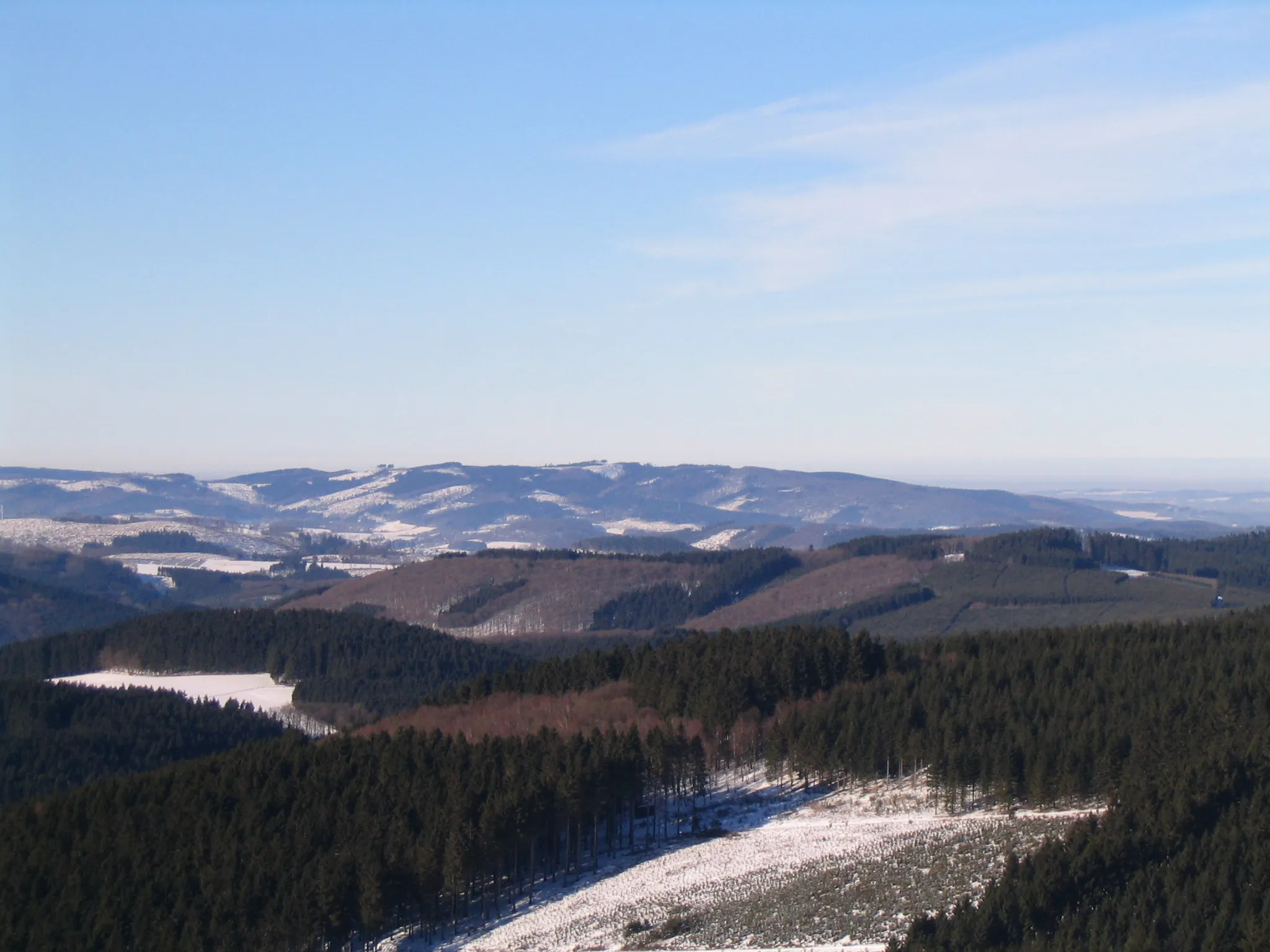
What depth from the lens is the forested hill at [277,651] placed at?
157 m

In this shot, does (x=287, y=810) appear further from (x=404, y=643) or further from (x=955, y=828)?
(x=404, y=643)

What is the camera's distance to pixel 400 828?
206 ft

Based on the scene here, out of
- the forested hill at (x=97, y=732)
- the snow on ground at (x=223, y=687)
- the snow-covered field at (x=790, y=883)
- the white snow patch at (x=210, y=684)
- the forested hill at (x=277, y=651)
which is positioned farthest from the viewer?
the forested hill at (x=277, y=651)

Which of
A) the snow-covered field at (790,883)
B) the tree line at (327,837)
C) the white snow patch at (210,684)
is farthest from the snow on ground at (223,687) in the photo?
the snow-covered field at (790,883)

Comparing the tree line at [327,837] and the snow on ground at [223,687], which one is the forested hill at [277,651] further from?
the tree line at [327,837]

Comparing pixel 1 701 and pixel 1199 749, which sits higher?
pixel 1199 749

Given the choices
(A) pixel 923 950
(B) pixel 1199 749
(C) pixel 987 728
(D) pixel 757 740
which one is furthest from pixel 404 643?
(A) pixel 923 950

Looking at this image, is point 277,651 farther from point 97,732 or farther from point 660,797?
point 660,797

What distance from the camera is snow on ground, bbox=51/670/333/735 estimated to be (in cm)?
13838

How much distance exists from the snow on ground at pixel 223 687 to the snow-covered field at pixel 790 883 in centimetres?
7192

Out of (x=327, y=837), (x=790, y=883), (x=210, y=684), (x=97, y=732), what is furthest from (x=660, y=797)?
(x=210, y=684)

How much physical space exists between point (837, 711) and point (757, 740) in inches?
207

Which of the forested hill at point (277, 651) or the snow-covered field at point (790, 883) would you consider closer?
the snow-covered field at point (790, 883)

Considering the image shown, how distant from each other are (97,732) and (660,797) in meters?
58.0
